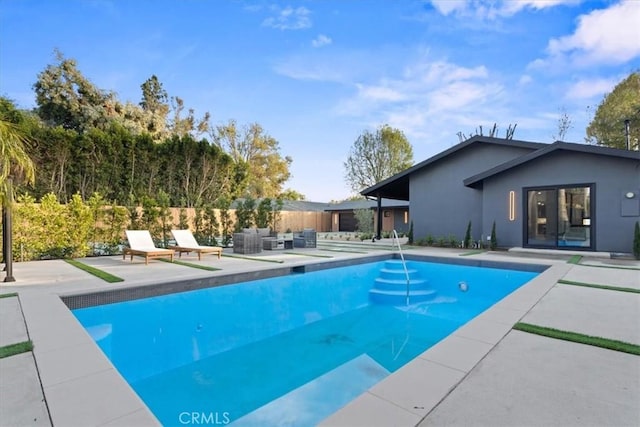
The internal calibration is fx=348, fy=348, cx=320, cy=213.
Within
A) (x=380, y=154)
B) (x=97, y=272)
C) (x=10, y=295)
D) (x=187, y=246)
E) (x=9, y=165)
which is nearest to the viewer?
(x=10, y=295)

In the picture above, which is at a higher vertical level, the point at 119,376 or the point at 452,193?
the point at 452,193

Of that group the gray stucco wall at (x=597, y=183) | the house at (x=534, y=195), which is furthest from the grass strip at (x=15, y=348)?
the gray stucco wall at (x=597, y=183)

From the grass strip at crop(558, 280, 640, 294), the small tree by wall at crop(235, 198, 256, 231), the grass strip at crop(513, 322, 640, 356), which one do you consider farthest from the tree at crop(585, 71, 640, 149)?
the grass strip at crop(513, 322, 640, 356)

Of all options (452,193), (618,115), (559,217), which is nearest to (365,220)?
(452,193)

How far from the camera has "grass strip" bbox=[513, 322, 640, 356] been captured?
3.21 m

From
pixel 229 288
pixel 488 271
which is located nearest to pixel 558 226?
pixel 488 271

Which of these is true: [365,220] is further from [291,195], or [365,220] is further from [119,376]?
[291,195]

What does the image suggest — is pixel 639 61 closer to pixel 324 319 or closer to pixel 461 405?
pixel 324 319

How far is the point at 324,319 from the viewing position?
276 inches

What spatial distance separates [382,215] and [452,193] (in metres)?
14.0

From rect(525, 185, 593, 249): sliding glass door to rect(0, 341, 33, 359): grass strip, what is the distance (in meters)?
13.4

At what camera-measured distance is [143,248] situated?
9484mm

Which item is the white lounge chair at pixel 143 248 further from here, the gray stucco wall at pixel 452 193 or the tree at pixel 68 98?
the tree at pixel 68 98

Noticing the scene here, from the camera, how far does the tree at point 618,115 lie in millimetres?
22828
